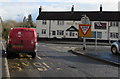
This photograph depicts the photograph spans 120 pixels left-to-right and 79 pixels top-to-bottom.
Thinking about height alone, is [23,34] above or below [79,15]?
below

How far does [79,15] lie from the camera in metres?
64.0

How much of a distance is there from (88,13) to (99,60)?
169 ft

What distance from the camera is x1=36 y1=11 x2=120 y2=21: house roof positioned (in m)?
61.3

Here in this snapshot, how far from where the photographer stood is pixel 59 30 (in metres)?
64.4

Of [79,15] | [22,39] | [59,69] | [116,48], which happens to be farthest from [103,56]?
[79,15]

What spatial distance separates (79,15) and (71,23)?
3432 millimetres

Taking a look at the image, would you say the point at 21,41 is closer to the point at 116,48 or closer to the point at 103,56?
the point at 103,56

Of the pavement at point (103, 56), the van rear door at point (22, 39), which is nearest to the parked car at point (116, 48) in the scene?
the pavement at point (103, 56)

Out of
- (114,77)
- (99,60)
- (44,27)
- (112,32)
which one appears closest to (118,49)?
(99,60)

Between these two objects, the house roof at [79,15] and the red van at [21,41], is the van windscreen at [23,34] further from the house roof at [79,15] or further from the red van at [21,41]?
the house roof at [79,15]

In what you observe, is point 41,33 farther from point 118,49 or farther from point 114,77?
point 114,77

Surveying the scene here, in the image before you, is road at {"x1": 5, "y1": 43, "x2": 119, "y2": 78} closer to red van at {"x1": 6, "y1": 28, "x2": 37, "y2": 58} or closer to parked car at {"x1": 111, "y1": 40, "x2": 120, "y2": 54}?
red van at {"x1": 6, "y1": 28, "x2": 37, "y2": 58}

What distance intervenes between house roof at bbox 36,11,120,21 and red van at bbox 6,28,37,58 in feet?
160

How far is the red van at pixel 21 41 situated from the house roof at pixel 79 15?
48671mm
